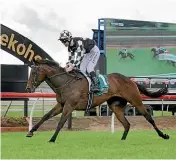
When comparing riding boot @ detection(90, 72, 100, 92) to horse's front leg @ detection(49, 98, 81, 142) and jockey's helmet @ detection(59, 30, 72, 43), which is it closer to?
horse's front leg @ detection(49, 98, 81, 142)

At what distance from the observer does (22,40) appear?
15.8 metres

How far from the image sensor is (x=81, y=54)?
10.4 m

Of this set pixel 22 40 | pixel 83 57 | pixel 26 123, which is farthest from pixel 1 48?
pixel 83 57

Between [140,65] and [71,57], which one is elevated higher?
[140,65]

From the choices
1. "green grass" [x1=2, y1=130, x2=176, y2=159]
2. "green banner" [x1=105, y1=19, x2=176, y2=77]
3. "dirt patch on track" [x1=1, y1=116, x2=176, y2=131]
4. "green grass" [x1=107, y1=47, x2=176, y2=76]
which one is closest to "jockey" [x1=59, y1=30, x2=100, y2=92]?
"green grass" [x1=2, y1=130, x2=176, y2=159]

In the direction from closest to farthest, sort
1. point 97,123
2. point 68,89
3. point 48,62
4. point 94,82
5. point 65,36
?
point 65,36 < point 68,89 < point 48,62 < point 94,82 < point 97,123

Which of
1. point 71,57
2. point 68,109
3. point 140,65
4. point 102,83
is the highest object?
point 140,65

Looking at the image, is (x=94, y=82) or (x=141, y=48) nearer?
(x=94, y=82)

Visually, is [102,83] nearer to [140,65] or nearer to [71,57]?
[71,57]

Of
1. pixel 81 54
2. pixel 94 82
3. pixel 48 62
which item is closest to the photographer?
pixel 81 54

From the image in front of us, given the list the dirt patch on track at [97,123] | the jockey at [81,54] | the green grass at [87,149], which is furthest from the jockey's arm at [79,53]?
the dirt patch on track at [97,123]

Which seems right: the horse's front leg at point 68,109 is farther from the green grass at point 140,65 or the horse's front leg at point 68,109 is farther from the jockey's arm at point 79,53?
the green grass at point 140,65

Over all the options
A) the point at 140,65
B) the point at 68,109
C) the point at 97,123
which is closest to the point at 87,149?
the point at 68,109

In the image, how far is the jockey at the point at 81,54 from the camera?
10305 mm
